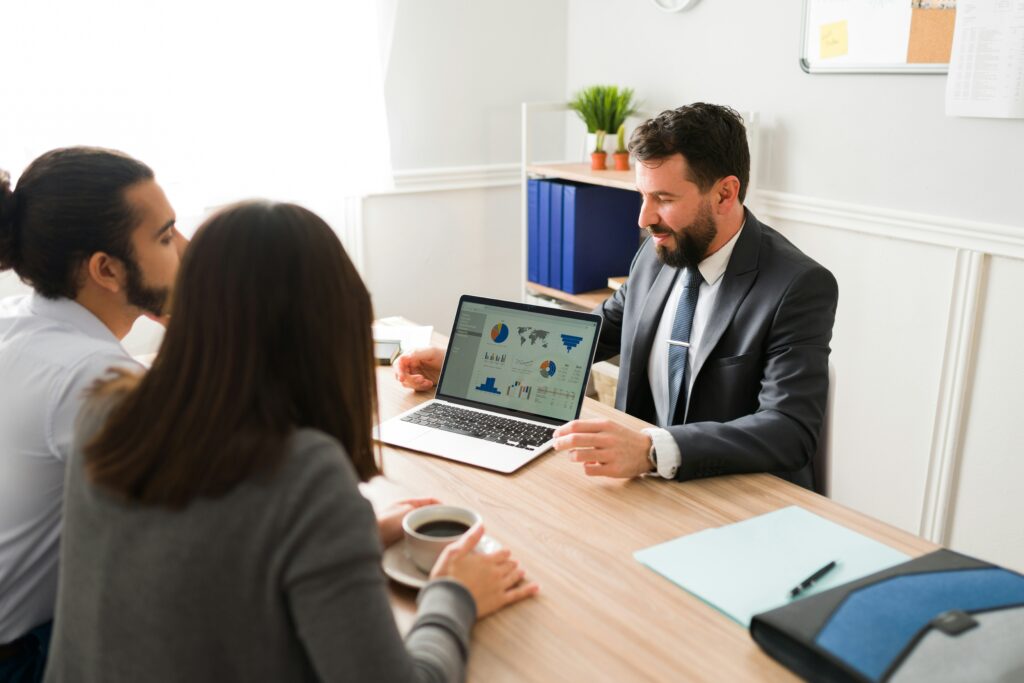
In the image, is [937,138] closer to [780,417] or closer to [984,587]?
[780,417]

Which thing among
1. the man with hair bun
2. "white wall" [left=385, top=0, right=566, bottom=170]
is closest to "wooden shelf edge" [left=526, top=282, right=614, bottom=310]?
"white wall" [left=385, top=0, right=566, bottom=170]

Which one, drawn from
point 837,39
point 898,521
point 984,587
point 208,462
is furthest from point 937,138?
point 208,462

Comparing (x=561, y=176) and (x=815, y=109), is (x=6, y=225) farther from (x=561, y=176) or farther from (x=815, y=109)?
(x=815, y=109)

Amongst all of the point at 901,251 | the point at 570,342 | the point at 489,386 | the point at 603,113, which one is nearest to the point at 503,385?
the point at 489,386

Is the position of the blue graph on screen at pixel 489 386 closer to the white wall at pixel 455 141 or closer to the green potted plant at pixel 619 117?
the green potted plant at pixel 619 117

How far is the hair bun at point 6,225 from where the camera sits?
128 cm

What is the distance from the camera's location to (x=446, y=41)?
3090mm

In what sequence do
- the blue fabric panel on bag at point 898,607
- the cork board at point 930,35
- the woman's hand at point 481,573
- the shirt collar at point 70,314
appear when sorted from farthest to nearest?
the cork board at point 930,35, the shirt collar at point 70,314, the woman's hand at point 481,573, the blue fabric panel on bag at point 898,607

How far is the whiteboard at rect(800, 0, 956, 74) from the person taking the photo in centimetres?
218

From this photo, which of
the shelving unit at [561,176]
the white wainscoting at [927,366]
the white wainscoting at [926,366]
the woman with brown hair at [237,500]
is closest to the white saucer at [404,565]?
the woman with brown hair at [237,500]

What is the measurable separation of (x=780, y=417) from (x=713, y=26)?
1.65 metres

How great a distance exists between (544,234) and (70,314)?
1.92m

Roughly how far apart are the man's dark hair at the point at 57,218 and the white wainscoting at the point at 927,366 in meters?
1.71

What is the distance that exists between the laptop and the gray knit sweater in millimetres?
671
